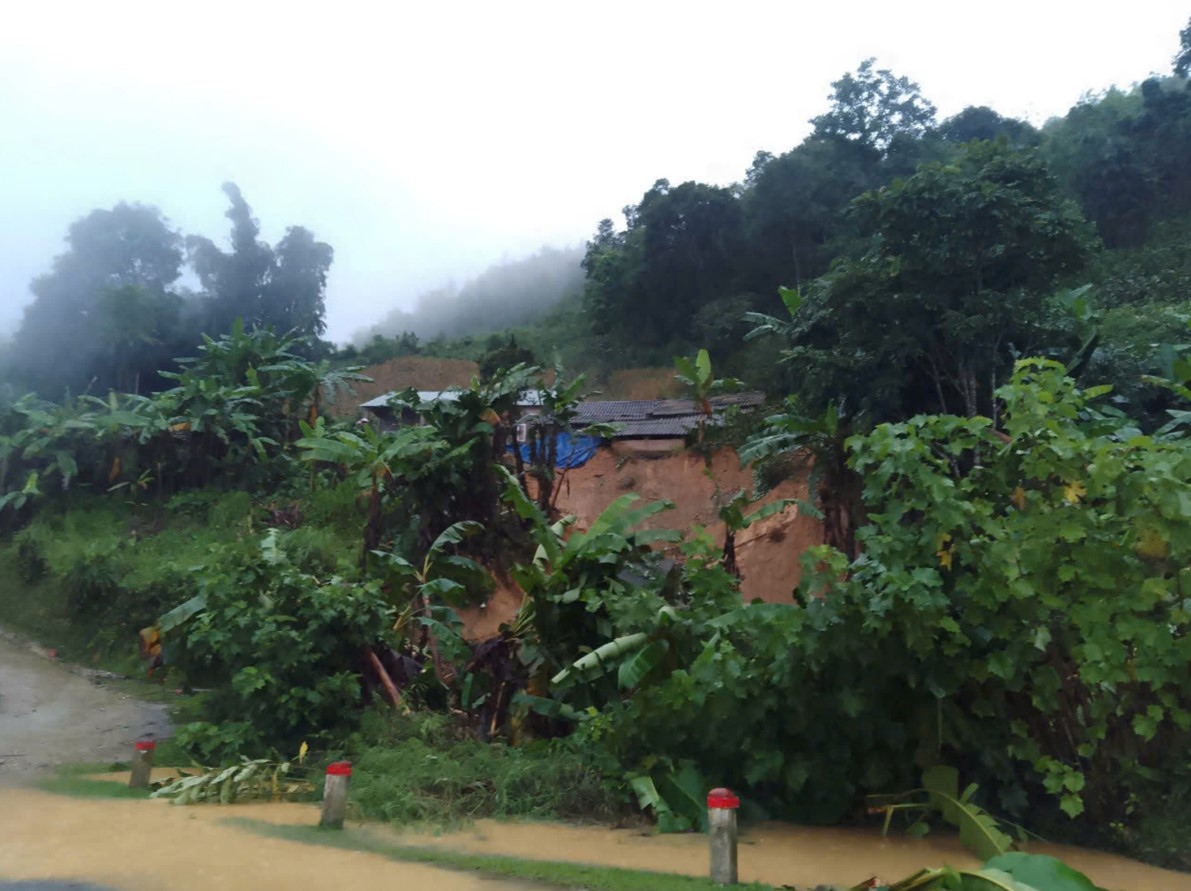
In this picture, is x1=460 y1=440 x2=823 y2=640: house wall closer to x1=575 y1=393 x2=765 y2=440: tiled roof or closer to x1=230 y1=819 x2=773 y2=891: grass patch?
x1=575 y1=393 x2=765 y2=440: tiled roof

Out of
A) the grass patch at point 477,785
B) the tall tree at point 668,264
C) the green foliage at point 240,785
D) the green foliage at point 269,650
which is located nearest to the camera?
the grass patch at point 477,785

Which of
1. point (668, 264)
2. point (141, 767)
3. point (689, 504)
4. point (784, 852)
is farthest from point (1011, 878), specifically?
point (668, 264)

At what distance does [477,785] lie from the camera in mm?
6977

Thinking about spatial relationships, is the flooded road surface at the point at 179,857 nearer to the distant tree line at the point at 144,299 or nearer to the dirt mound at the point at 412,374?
the distant tree line at the point at 144,299

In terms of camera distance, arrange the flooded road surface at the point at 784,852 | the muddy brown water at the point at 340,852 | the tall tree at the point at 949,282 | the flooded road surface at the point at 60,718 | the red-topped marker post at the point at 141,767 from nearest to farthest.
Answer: the muddy brown water at the point at 340,852 < the flooded road surface at the point at 784,852 < the red-topped marker post at the point at 141,767 < the flooded road surface at the point at 60,718 < the tall tree at the point at 949,282

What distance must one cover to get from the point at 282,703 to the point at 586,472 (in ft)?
48.8

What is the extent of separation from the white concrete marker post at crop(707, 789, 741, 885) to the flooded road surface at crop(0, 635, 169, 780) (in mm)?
6654

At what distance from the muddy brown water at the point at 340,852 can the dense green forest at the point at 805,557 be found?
314mm

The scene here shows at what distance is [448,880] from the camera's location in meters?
5.00

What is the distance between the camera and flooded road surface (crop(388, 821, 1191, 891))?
5.32 m

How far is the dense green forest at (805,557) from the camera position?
18.0ft

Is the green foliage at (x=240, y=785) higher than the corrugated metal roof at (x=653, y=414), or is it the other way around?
the corrugated metal roof at (x=653, y=414)

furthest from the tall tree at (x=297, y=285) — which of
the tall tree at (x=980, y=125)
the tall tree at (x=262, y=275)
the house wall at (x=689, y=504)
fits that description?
the tall tree at (x=980, y=125)

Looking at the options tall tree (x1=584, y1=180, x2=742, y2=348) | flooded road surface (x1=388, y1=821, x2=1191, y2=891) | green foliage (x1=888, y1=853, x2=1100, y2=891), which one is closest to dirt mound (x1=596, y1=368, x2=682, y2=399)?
tall tree (x1=584, y1=180, x2=742, y2=348)
